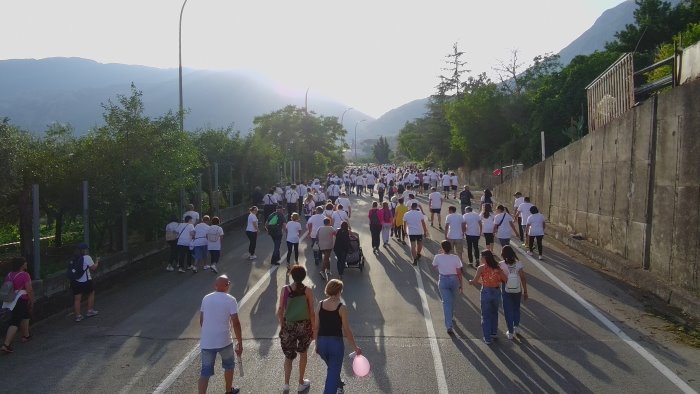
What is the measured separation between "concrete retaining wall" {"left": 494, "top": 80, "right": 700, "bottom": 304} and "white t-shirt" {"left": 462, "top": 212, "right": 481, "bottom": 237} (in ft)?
11.7

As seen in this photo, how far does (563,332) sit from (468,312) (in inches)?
72.1

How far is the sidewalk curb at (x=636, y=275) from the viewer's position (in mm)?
10523

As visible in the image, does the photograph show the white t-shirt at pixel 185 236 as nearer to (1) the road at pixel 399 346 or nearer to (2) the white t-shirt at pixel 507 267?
(1) the road at pixel 399 346

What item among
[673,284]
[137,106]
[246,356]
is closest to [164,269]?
[137,106]

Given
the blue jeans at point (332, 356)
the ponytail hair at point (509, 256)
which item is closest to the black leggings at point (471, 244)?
the ponytail hair at point (509, 256)

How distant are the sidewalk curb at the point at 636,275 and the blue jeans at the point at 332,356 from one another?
271 inches

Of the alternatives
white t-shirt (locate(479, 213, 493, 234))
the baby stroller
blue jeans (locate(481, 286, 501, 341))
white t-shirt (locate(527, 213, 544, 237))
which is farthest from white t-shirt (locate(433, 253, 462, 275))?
white t-shirt (locate(527, 213, 544, 237))

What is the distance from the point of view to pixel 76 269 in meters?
11.2

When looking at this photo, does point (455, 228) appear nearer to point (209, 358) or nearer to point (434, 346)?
point (434, 346)

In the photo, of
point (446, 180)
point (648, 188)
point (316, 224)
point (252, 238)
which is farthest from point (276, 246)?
point (446, 180)

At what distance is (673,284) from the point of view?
37.8 ft

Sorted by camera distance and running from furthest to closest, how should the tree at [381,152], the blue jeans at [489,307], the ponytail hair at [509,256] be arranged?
the tree at [381,152], the ponytail hair at [509,256], the blue jeans at [489,307]

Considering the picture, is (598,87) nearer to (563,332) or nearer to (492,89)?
(563,332)

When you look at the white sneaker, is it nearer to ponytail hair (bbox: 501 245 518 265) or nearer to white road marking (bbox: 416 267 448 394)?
white road marking (bbox: 416 267 448 394)
